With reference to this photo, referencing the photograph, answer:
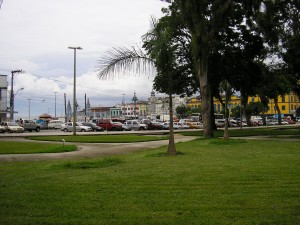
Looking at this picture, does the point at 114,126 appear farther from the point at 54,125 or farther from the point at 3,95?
the point at 3,95

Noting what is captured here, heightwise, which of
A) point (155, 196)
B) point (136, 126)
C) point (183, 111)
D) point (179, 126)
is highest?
point (183, 111)

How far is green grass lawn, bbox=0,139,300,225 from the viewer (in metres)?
5.60

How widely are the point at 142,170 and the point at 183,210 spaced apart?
4455 mm

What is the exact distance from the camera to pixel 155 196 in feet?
23.1

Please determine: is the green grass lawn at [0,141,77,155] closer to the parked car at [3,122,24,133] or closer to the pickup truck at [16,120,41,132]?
the parked car at [3,122,24,133]

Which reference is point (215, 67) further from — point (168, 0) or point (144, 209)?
point (144, 209)

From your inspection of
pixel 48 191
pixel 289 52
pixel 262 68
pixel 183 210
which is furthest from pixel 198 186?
pixel 262 68

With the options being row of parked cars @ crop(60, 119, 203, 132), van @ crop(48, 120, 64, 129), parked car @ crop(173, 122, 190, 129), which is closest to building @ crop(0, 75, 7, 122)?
van @ crop(48, 120, 64, 129)

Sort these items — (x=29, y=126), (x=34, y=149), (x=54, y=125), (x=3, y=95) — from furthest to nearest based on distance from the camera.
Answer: (x=3, y=95)
(x=54, y=125)
(x=29, y=126)
(x=34, y=149)

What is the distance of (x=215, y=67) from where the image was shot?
37938 mm

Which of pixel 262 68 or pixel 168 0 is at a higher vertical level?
pixel 168 0

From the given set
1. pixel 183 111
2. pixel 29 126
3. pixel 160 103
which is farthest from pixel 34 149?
pixel 183 111

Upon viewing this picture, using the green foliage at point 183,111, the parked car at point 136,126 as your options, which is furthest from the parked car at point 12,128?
the green foliage at point 183,111

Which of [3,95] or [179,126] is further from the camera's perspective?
[3,95]
